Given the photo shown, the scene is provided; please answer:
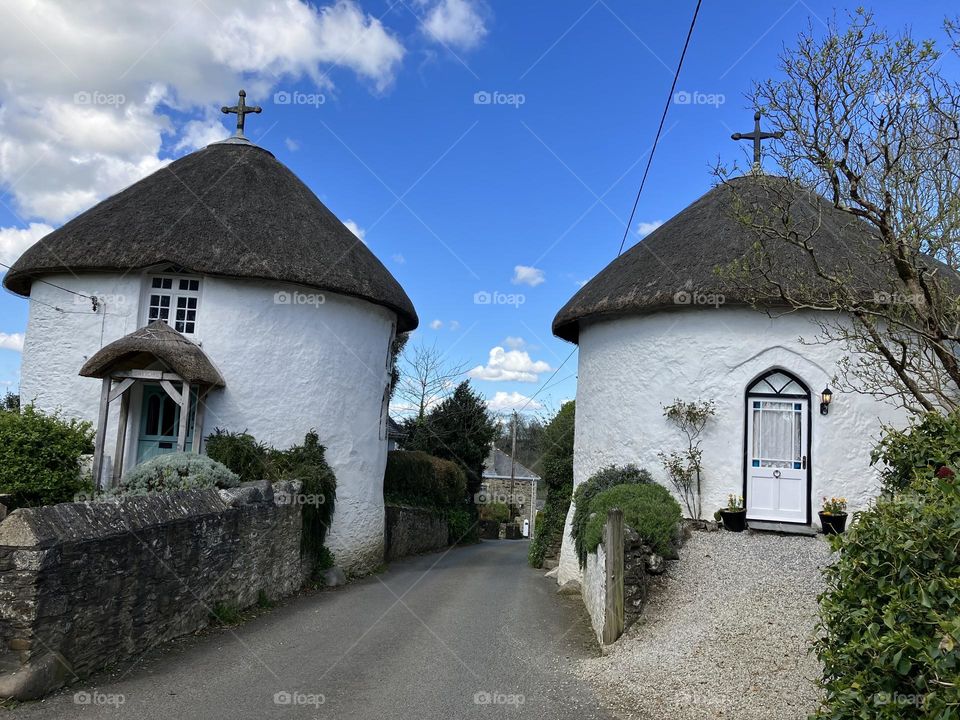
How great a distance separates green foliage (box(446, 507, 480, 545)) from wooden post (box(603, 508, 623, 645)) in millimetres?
16326

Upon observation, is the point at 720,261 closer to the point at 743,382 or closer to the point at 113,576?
the point at 743,382

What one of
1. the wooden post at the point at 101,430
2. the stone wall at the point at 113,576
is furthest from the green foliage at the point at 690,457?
the wooden post at the point at 101,430

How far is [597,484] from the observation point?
14258 millimetres

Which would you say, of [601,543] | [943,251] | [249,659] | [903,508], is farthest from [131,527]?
[943,251]

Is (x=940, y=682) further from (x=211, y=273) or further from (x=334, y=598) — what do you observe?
(x=211, y=273)

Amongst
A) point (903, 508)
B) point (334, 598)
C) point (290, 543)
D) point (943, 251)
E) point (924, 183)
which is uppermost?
point (924, 183)

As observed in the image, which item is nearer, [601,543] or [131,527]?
[131,527]

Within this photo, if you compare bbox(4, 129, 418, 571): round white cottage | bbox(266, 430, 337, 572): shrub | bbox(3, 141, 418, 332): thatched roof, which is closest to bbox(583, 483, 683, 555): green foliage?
bbox(266, 430, 337, 572): shrub

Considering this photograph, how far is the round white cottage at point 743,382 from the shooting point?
43.1 feet


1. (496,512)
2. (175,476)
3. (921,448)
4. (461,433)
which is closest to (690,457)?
(921,448)

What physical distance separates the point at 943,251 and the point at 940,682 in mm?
6583

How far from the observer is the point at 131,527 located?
784 centimetres

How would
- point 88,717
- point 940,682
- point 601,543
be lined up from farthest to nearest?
point 601,543 < point 88,717 < point 940,682

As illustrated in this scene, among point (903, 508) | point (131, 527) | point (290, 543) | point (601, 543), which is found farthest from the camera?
point (290, 543)
